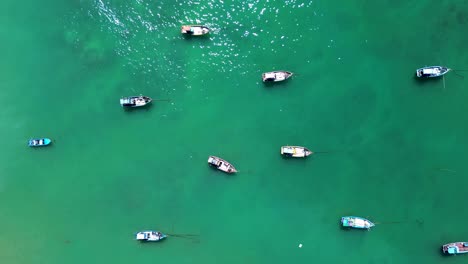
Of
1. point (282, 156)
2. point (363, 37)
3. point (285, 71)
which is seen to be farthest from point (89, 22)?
point (363, 37)

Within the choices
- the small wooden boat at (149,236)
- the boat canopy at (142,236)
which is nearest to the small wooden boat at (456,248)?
the small wooden boat at (149,236)

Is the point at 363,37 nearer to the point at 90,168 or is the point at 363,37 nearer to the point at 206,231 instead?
the point at 206,231

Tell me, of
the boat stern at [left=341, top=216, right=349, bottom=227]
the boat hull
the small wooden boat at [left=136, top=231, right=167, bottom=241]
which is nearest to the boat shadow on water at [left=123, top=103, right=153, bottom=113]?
the boat hull

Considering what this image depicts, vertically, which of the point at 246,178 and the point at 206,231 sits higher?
the point at 246,178

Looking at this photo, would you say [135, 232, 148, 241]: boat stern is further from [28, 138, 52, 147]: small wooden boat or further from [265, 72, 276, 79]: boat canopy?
[265, 72, 276, 79]: boat canopy

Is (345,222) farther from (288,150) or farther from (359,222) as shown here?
(288,150)

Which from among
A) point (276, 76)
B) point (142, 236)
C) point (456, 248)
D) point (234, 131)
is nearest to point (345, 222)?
point (456, 248)
